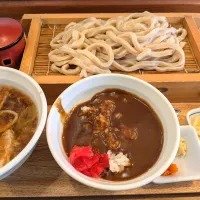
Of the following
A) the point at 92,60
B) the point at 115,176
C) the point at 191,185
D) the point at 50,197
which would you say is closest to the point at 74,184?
the point at 50,197

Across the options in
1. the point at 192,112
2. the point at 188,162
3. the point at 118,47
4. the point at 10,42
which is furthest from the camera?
the point at 118,47

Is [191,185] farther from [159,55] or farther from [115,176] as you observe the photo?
[159,55]

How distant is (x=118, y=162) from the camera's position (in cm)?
103

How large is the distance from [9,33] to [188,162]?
46.1 inches

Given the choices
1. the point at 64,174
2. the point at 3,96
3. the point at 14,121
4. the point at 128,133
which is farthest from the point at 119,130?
the point at 3,96

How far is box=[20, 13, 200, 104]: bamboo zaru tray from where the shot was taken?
1413mm

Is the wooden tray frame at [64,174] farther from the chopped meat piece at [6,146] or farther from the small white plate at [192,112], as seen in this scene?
the chopped meat piece at [6,146]

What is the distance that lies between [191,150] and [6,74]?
0.93 metres

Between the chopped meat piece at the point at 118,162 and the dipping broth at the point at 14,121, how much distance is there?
0.34 m

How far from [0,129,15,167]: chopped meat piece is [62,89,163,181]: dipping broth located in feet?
0.70

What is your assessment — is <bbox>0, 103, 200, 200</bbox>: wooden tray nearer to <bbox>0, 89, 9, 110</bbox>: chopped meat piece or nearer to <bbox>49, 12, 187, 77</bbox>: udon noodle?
<bbox>0, 89, 9, 110</bbox>: chopped meat piece

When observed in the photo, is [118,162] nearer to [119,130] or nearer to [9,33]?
[119,130]

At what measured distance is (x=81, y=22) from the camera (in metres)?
1.77

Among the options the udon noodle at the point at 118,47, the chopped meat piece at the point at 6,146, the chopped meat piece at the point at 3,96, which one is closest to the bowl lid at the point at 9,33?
the udon noodle at the point at 118,47
